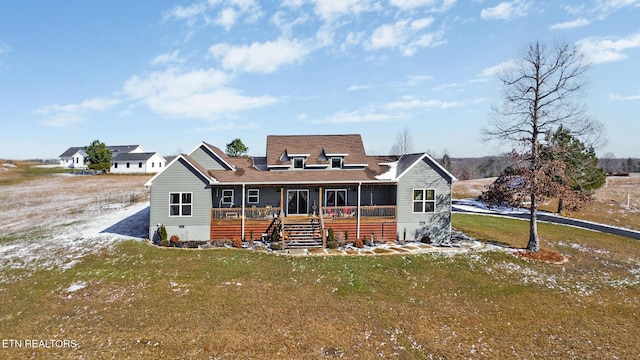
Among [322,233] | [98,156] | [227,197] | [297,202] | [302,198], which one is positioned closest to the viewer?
[322,233]

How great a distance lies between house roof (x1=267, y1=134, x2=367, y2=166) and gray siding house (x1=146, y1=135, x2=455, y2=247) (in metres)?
0.11

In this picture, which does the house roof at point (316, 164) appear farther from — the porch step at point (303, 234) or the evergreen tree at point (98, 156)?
the evergreen tree at point (98, 156)

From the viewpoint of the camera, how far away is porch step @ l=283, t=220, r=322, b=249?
2023 cm

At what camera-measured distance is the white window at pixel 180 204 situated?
68.4 feet

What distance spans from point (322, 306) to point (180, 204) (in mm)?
12838

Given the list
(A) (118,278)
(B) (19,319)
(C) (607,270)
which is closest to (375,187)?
(C) (607,270)

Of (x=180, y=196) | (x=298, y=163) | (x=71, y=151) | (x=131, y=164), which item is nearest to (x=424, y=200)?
(x=298, y=163)

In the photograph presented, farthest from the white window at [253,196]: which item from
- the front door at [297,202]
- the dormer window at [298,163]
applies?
the dormer window at [298,163]

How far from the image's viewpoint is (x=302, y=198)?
23891 millimetres

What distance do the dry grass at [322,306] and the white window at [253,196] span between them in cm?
558

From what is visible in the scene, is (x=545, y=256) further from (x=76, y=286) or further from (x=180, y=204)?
(x=76, y=286)

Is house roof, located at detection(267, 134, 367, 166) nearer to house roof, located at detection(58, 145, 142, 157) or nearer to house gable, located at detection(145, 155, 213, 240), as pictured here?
house gable, located at detection(145, 155, 213, 240)

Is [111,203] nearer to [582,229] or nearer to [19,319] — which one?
[19,319]

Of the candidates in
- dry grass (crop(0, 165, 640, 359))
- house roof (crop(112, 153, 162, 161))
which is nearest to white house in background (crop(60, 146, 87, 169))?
house roof (crop(112, 153, 162, 161))
